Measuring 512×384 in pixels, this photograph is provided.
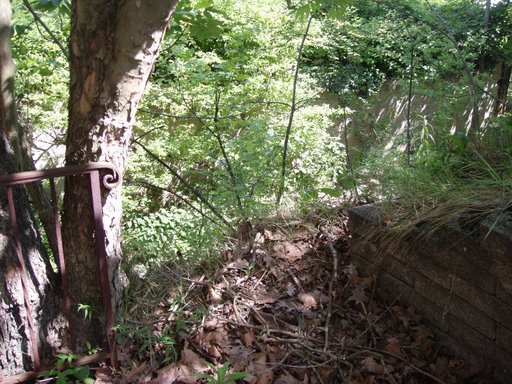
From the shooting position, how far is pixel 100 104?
6.51 ft

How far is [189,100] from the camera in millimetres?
5500

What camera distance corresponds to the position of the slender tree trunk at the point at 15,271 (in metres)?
1.98

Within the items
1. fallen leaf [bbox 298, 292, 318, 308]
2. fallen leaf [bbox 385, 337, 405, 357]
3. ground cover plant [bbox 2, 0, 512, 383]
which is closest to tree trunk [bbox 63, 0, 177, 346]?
ground cover plant [bbox 2, 0, 512, 383]

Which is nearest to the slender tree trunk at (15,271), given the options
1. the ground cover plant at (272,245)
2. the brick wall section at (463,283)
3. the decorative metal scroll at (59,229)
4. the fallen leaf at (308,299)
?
the decorative metal scroll at (59,229)

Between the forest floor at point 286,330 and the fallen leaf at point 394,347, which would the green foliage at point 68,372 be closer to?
the forest floor at point 286,330

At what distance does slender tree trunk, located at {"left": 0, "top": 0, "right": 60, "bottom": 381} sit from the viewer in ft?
6.49

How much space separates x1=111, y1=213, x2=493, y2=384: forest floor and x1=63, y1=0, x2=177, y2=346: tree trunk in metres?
0.39

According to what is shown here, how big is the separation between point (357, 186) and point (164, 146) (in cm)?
363

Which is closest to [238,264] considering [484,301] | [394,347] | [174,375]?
[174,375]

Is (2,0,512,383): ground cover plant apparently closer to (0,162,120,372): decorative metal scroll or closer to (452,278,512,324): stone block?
(0,162,120,372): decorative metal scroll

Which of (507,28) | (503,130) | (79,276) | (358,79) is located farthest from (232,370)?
(507,28)

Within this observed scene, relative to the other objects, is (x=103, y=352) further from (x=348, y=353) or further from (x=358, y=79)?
(x=358, y=79)

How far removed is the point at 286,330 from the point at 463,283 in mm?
1005

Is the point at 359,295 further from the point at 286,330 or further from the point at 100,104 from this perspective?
the point at 100,104
